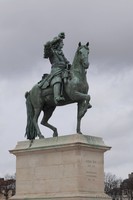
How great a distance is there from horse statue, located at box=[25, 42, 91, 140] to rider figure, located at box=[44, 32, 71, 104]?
14.6 inches

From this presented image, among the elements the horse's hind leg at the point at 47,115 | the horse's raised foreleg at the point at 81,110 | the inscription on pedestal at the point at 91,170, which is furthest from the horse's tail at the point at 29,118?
the inscription on pedestal at the point at 91,170

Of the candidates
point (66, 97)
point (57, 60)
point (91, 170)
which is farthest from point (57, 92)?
point (91, 170)

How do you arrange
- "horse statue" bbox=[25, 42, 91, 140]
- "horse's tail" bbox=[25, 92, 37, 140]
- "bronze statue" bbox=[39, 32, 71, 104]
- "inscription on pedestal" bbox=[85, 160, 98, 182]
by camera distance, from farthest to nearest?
"horse's tail" bbox=[25, 92, 37, 140]
"bronze statue" bbox=[39, 32, 71, 104]
"horse statue" bbox=[25, 42, 91, 140]
"inscription on pedestal" bbox=[85, 160, 98, 182]

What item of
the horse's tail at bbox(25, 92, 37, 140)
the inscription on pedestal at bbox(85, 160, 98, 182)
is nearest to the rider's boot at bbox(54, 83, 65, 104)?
the horse's tail at bbox(25, 92, 37, 140)

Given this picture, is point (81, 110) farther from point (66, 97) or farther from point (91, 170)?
point (91, 170)

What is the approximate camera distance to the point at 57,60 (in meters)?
26.4

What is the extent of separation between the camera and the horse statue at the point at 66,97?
24.9 m

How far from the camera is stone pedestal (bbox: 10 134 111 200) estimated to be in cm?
2408

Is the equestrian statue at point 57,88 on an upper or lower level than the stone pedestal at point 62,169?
upper

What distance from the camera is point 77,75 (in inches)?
987

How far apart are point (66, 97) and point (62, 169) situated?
3.12 m

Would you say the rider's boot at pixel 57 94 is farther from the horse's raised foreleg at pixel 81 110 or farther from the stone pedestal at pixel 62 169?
the stone pedestal at pixel 62 169

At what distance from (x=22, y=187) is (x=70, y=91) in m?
4.76

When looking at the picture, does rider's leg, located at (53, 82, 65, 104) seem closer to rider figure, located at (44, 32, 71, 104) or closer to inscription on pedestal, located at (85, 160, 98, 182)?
rider figure, located at (44, 32, 71, 104)
